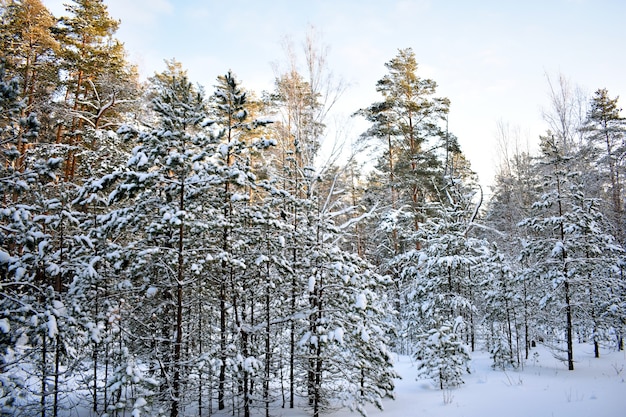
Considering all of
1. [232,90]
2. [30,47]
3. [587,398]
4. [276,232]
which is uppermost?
[30,47]

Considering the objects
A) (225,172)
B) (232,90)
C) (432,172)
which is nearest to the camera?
(225,172)

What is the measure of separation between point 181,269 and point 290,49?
7.22 metres

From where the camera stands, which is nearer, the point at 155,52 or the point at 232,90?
the point at 232,90

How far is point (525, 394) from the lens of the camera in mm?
9148

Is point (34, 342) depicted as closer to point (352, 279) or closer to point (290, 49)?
point (352, 279)

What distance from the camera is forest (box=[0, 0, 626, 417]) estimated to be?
616cm

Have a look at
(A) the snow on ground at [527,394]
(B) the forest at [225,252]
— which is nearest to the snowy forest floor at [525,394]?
(A) the snow on ground at [527,394]

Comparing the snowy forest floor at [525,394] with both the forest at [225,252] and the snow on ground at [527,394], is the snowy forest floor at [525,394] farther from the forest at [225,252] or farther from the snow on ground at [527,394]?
the forest at [225,252]

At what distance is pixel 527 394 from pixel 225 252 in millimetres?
9188

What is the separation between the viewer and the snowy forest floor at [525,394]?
785 centimetres

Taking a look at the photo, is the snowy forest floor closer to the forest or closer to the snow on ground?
the snow on ground

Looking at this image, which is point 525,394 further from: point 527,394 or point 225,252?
point 225,252

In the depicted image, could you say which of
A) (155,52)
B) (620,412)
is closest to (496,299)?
(620,412)

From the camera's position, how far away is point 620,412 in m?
7.15
